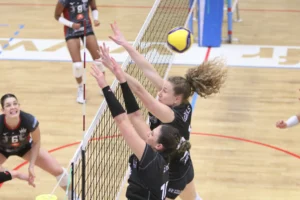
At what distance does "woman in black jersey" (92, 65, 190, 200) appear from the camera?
416 cm

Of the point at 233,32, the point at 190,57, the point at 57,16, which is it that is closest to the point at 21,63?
the point at 57,16

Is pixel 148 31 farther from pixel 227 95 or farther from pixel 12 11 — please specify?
pixel 12 11

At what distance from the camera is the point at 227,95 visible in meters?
10.3

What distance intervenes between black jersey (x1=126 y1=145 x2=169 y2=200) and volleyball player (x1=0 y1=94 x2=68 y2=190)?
1722mm

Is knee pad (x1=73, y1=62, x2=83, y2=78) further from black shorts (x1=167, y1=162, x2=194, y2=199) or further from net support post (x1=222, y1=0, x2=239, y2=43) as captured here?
black shorts (x1=167, y1=162, x2=194, y2=199)

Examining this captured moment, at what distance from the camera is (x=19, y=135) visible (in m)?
6.02

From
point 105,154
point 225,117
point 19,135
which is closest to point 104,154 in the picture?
point 105,154

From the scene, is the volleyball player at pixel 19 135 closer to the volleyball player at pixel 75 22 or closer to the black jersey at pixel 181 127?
the black jersey at pixel 181 127

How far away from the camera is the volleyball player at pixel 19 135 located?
5.87 meters

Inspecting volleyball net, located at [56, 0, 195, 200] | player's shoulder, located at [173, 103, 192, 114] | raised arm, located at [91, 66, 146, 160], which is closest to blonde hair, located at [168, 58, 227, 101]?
player's shoulder, located at [173, 103, 192, 114]

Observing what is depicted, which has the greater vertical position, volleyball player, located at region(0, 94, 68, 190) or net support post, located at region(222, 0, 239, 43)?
volleyball player, located at region(0, 94, 68, 190)

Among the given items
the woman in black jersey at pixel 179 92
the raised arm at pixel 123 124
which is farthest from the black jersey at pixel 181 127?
the raised arm at pixel 123 124

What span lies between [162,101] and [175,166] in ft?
2.05

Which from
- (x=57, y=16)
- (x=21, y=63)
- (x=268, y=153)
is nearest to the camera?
(x=268, y=153)
